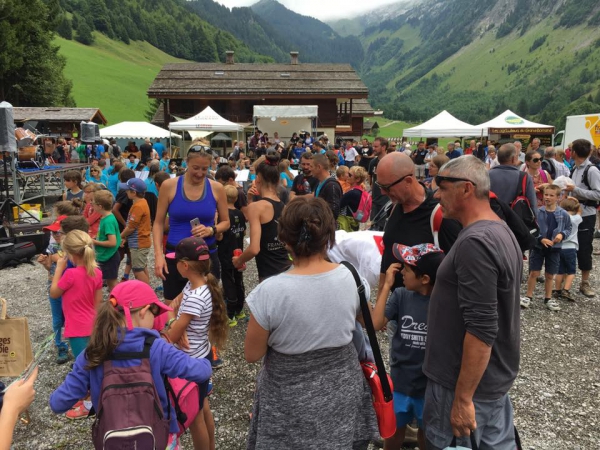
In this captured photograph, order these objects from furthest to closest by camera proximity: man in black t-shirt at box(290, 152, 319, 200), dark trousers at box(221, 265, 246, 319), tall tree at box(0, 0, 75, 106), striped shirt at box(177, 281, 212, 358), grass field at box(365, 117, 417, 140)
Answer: grass field at box(365, 117, 417, 140) → tall tree at box(0, 0, 75, 106) → man in black t-shirt at box(290, 152, 319, 200) → dark trousers at box(221, 265, 246, 319) → striped shirt at box(177, 281, 212, 358)

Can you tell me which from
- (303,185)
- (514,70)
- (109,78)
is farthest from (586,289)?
(514,70)

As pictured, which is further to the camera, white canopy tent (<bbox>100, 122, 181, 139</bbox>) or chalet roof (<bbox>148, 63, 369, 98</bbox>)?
chalet roof (<bbox>148, 63, 369, 98</bbox>)

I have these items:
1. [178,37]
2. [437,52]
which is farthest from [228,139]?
[437,52]

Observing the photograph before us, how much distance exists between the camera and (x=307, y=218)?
1927 millimetres

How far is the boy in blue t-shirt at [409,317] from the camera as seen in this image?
2420 millimetres

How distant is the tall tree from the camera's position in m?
34.5

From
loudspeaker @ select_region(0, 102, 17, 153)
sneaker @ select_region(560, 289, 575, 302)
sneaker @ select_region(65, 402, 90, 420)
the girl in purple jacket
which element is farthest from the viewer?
loudspeaker @ select_region(0, 102, 17, 153)

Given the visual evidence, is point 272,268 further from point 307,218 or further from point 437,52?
point 437,52

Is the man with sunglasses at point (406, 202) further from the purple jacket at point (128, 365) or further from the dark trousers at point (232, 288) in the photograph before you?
the dark trousers at point (232, 288)

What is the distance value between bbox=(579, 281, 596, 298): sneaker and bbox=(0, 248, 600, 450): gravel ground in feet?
1.00

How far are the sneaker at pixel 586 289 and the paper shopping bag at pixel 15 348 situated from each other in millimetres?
6767

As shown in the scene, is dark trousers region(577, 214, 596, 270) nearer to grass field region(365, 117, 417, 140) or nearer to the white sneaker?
the white sneaker

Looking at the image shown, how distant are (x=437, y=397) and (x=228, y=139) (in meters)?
29.3

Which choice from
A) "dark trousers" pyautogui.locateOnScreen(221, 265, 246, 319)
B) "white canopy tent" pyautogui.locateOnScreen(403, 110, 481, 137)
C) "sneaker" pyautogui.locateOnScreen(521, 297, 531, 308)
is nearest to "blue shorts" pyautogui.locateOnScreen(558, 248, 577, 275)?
"sneaker" pyautogui.locateOnScreen(521, 297, 531, 308)
